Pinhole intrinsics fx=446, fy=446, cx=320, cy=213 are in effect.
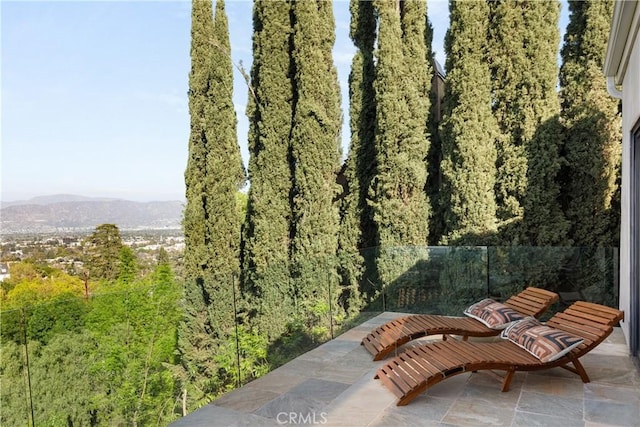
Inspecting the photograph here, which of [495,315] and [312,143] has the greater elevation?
[312,143]

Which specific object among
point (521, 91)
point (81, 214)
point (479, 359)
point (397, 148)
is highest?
point (521, 91)

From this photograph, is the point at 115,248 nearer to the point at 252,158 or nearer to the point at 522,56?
the point at 252,158

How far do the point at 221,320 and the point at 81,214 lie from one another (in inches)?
502

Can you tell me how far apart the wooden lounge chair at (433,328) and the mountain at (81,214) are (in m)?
8.59

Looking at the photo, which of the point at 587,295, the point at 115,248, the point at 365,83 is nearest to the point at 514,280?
the point at 587,295

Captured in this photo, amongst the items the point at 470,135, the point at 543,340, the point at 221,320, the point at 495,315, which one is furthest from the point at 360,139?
the point at 543,340

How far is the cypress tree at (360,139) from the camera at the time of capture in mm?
10875

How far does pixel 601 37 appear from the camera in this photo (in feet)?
27.8

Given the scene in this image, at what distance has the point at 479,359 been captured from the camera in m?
3.46

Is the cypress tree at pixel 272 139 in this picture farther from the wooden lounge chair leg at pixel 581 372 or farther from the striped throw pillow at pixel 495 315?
the wooden lounge chair leg at pixel 581 372

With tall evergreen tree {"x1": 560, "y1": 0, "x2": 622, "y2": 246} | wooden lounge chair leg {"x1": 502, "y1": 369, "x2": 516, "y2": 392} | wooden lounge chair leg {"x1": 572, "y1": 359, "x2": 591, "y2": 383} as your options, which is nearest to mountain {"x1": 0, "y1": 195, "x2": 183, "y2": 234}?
tall evergreen tree {"x1": 560, "y1": 0, "x2": 622, "y2": 246}

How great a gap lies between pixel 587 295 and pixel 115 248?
13180 millimetres

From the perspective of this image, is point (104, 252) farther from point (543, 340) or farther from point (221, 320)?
point (543, 340)

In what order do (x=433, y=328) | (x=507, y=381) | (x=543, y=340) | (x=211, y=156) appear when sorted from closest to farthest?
(x=507, y=381), (x=543, y=340), (x=433, y=328), (x=211, y=156)
